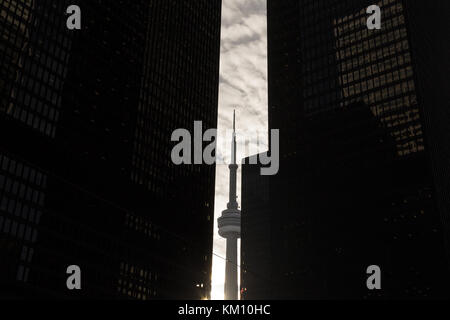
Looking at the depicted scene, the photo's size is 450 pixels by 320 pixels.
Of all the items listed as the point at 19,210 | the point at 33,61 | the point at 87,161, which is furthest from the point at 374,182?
the point at 33,61

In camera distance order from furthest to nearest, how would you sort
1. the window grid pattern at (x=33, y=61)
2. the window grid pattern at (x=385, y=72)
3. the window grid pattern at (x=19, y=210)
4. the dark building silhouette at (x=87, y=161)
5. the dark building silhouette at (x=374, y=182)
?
the window grid pattern at (x=385, y=72) → the dark building silhouette at (x=374, y=182) → the window grid pattern at (x=33, y=61) → the dark building silhouette at (x=87, y=161) → the window grid pattern at (x=19, y=210)

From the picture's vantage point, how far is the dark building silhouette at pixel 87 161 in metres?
148

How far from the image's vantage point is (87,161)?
6762 inches

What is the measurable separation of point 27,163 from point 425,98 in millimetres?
120429

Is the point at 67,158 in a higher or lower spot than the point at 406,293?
higher

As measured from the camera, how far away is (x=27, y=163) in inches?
5994

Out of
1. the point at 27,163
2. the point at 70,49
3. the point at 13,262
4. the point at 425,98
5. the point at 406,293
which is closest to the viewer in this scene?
the point at 13,262

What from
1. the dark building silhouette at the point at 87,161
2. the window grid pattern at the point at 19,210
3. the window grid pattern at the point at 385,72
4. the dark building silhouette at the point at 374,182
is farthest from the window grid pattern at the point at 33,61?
the window grid pattern at the point at 385,72

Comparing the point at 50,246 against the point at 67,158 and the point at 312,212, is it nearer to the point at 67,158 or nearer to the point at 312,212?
the point at 67,158

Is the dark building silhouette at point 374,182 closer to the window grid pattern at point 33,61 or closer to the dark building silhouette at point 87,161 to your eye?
the dark building silhouette at point 87,161

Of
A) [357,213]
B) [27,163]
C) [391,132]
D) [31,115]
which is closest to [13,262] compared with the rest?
[27,163]

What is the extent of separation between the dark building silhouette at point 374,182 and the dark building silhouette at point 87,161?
141ft

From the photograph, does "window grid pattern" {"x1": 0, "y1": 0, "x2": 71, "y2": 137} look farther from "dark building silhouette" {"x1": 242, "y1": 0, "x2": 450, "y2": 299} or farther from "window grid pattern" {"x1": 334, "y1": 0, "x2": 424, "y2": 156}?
"window grid pattern" {"x1": 334, "y1": 0, "x2": 424, "y2": 156}

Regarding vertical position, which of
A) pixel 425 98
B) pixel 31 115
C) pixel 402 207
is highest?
pixel 425 98
